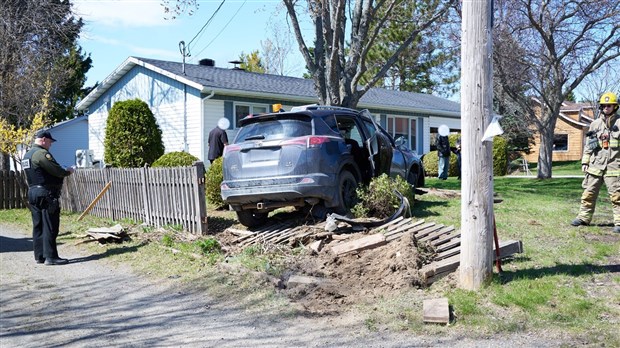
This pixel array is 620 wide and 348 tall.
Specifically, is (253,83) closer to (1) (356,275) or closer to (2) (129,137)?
(2) (129,137)

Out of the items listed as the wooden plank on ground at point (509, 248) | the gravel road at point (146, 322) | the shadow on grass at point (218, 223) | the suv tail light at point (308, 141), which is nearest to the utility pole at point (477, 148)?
the wooden plank on ground at point (509, 248)

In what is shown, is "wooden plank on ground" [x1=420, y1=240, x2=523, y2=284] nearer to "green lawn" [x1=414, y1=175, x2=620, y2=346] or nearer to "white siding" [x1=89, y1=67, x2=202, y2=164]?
"green lawn" [x1=414, y1=175, x2=620, y2=346]

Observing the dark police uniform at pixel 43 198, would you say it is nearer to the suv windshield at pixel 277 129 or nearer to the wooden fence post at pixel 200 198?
the wooden fence post at pixel 200 198

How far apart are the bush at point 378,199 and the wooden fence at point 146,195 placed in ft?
8.08

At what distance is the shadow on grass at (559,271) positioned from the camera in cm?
591

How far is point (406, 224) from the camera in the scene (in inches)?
301

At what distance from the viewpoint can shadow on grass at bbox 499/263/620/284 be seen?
591 cm

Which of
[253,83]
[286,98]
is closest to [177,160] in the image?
[286,98]

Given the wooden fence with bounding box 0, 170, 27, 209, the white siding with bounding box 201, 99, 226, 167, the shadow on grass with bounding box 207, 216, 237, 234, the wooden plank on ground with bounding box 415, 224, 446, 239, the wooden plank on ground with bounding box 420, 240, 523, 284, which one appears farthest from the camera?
the white siding with bounding box 201, 99, 226, 167

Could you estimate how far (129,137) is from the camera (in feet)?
58.1

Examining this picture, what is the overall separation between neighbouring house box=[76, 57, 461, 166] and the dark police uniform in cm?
1214

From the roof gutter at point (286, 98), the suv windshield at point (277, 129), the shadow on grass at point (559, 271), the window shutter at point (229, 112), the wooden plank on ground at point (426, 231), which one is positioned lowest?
the shadow on grass at point (559, 271)

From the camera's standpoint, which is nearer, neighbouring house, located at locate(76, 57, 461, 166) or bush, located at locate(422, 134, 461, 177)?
neighbouring house, located at locate(76, 57, 461, 166)

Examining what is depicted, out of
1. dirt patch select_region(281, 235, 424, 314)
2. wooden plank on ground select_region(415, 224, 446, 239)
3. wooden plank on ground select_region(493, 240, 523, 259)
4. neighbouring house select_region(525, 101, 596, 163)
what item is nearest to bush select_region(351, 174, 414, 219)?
wooden plank on ground select_region(415, 224, 446, 239)
